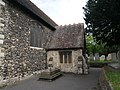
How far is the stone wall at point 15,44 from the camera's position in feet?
40.0

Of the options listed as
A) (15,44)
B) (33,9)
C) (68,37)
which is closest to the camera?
(15,44)

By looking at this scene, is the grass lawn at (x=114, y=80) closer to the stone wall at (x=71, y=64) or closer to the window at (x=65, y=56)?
the stone wall at (x=71, y=64)

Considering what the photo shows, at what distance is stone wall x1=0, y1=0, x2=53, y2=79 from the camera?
12188 mm

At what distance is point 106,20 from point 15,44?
8819 mm

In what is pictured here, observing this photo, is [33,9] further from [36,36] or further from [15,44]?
[15,44]

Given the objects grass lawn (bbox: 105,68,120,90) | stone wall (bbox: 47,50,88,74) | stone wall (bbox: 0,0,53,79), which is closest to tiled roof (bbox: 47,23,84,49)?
stone wall (bbox: 47,50,88,74)

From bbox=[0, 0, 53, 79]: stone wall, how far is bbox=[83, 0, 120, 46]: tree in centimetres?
609

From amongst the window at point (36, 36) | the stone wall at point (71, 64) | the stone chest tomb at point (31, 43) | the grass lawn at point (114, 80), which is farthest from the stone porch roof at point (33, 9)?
the grass lawn at point (114, 80)

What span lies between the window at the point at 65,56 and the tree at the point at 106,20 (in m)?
3.66

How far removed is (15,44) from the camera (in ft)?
44.5

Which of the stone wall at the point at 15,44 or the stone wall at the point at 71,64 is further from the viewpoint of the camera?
the stone wall at the point at 71,64

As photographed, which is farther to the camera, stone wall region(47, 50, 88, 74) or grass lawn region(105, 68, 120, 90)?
stone wall region(47, 50, 88, 74)

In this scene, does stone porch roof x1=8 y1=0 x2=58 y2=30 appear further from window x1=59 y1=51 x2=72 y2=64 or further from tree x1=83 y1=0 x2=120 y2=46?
tree x1=83 y1=0 x2=120 y2=46

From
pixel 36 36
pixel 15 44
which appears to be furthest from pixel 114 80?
pixel 36 36
